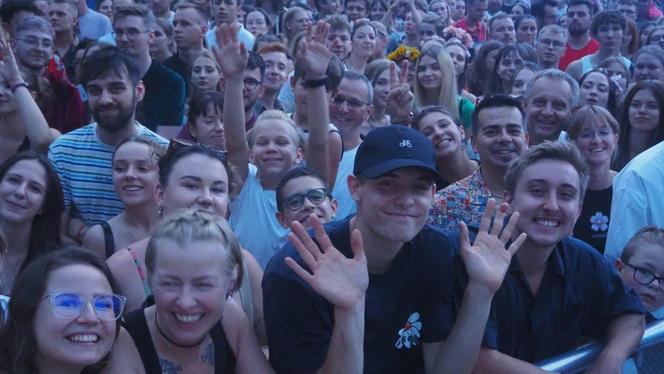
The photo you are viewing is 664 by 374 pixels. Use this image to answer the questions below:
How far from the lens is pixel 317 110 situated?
15.6 ft

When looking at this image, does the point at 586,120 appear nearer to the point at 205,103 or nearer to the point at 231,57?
the point at 231,57

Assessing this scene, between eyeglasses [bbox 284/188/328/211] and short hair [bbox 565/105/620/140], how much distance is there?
186 cm

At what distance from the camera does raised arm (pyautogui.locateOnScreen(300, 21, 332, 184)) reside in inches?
188

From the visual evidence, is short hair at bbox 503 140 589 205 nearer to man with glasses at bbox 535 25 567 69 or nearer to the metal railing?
the metal railing

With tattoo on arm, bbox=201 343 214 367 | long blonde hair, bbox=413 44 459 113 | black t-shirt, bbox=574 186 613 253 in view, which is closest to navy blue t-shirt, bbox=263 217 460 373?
tattoo on arm, bbox=201 343 214 367

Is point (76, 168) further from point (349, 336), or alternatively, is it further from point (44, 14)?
point (44, 14)

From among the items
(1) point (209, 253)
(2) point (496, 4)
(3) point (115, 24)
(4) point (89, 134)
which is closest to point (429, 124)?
(4) point (89, 134)

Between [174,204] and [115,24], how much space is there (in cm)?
362

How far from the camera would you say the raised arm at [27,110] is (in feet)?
15.9

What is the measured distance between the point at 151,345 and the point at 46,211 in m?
1.57

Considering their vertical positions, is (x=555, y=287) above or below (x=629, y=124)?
below

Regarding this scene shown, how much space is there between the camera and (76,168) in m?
4.56

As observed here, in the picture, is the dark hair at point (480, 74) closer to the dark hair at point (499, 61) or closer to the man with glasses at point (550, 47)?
the dark hair at point (499, 61)

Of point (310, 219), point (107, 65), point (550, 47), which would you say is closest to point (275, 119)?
point (107, 65)
